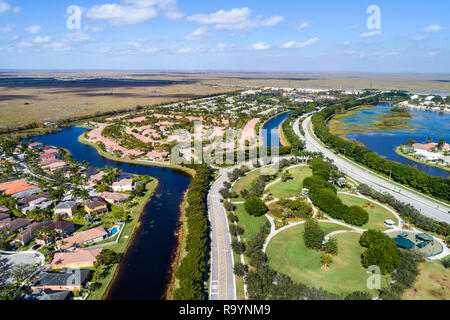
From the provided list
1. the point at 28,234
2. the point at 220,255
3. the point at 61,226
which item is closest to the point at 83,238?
the point at 61,226

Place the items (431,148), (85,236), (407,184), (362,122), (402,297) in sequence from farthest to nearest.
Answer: (362,122)
(431,148)
(407,184)
(85,236)
(402,297)

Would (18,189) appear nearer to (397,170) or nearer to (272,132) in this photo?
(397,170)

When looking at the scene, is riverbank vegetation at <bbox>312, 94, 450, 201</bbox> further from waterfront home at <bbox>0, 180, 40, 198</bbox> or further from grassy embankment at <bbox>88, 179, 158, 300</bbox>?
waterfront home at <bbox>0, 180, 40, 198</bbox>

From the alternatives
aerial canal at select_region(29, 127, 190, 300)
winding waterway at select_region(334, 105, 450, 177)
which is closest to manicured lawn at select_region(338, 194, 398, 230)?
winding waterway at select_region(334, 105, 450, 177)

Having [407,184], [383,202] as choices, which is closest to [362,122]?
[407,184]

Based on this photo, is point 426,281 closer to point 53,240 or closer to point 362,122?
point 53,240
